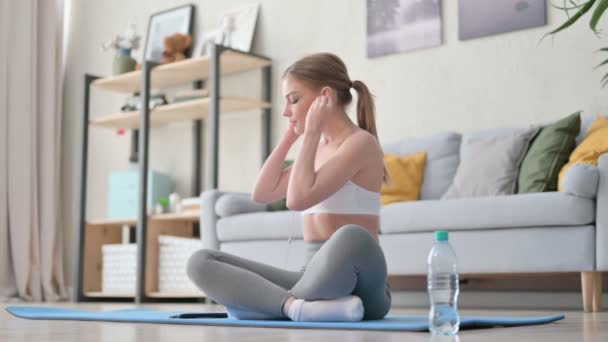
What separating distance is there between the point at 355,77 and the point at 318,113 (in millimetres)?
2683

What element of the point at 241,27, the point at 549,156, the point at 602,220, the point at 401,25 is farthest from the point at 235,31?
the point at 602,220

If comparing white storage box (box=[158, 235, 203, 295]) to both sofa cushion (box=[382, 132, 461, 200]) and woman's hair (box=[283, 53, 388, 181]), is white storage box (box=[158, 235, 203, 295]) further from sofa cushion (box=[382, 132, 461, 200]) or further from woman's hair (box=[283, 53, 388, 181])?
woman's hair (box=[283, 53, 388, 181])

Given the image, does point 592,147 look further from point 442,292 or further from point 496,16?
point 442,292

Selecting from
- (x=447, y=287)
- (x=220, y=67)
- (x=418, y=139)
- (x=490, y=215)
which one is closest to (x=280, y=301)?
(x=447, y=287)

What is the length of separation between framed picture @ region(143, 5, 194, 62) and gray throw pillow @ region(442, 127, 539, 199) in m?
2.36

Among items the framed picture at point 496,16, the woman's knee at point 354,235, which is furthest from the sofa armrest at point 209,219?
the woman's knee at point 354,235

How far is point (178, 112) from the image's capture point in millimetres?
5289

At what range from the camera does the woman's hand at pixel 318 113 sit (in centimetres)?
210

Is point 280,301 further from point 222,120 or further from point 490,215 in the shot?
point 222,120

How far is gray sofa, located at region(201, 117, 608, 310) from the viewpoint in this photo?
3.08 metres

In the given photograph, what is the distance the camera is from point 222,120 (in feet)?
17.6

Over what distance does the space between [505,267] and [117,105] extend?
3554mm

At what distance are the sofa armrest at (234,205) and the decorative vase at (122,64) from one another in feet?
5.54

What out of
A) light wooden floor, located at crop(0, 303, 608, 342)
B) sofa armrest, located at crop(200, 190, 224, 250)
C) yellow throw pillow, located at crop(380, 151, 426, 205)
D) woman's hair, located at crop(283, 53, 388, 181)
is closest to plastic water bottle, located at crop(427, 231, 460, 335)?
light wooden floor, located at crop(0, 303, 608, 342)
